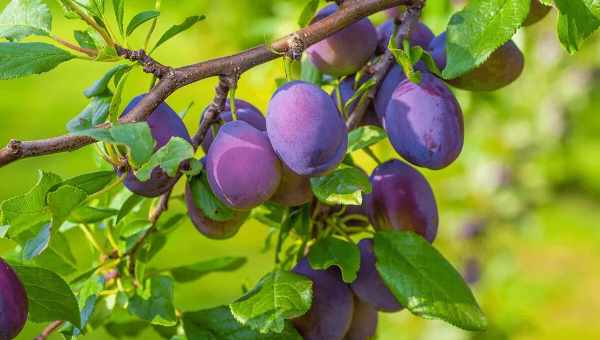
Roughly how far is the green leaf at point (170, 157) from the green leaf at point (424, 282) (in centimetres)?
20

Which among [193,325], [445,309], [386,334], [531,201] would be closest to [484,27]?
[445,309]

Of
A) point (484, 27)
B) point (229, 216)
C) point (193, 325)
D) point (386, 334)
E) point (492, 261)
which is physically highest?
point (484, 27)

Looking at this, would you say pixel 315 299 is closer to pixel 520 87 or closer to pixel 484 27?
Answer: pixel 484 27

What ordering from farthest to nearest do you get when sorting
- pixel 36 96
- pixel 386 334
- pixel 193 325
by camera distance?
pixel 36 96 → pixel 386 334 → pixel 193 325

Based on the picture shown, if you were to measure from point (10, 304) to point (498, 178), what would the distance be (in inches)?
59.5

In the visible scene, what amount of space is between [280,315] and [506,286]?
1058mm

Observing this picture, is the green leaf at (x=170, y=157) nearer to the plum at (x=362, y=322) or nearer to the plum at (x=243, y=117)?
the plum at (x=243, y=117)

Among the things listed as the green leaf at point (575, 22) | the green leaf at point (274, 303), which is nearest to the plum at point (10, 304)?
the green leaf at point (274, 303)

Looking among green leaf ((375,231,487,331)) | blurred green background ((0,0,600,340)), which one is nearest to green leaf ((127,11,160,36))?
green leaf ((375,231,487,331))

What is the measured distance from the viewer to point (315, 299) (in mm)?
630

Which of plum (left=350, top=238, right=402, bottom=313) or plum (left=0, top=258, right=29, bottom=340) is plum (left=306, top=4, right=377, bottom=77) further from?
plum (left=0, top=258, right=29, bottom=340)

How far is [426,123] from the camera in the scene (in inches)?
23.1

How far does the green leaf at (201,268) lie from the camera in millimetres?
747

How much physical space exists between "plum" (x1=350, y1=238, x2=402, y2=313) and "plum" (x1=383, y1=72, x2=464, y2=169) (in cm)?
10
